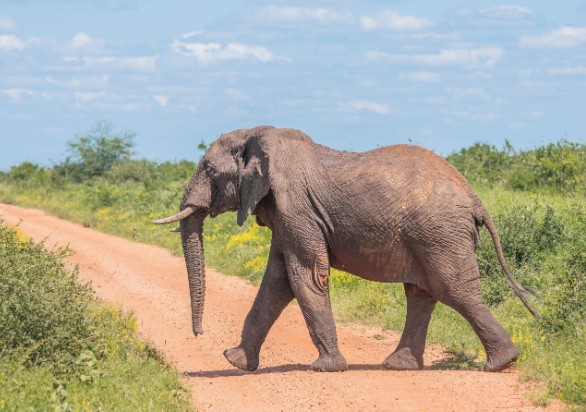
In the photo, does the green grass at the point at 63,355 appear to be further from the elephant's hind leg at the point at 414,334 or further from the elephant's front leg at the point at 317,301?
the elephant's hind leg at the point at 414,334

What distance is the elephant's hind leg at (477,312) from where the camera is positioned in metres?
9.81

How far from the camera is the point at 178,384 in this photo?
31.4 ft

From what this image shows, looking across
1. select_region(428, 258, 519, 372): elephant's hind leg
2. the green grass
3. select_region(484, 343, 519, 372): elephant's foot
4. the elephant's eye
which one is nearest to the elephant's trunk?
the elephant's eye

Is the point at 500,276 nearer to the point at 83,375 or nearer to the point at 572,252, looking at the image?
the point at 572,252

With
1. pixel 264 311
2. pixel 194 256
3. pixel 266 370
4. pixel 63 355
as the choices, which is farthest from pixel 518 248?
pixel 63 355

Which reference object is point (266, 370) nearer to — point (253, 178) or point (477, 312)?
point (253, 178)

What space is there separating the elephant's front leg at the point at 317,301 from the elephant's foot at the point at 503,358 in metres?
1.37

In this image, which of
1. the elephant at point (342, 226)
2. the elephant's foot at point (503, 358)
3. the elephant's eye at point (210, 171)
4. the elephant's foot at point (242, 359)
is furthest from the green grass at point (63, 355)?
the elephant's foot at point (503, 358)

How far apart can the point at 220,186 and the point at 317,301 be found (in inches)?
61.5

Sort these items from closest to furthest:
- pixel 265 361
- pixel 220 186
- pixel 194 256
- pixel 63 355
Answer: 1. pixel 63 355
2. pixel 220 186
3. pixel 194 256
4. pixel 265 361

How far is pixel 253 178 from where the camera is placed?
34.3 feet

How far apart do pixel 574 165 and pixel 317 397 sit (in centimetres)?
1217

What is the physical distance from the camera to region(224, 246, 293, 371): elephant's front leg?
10578 mm

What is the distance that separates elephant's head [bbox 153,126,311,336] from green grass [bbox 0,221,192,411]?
941 millimetres
